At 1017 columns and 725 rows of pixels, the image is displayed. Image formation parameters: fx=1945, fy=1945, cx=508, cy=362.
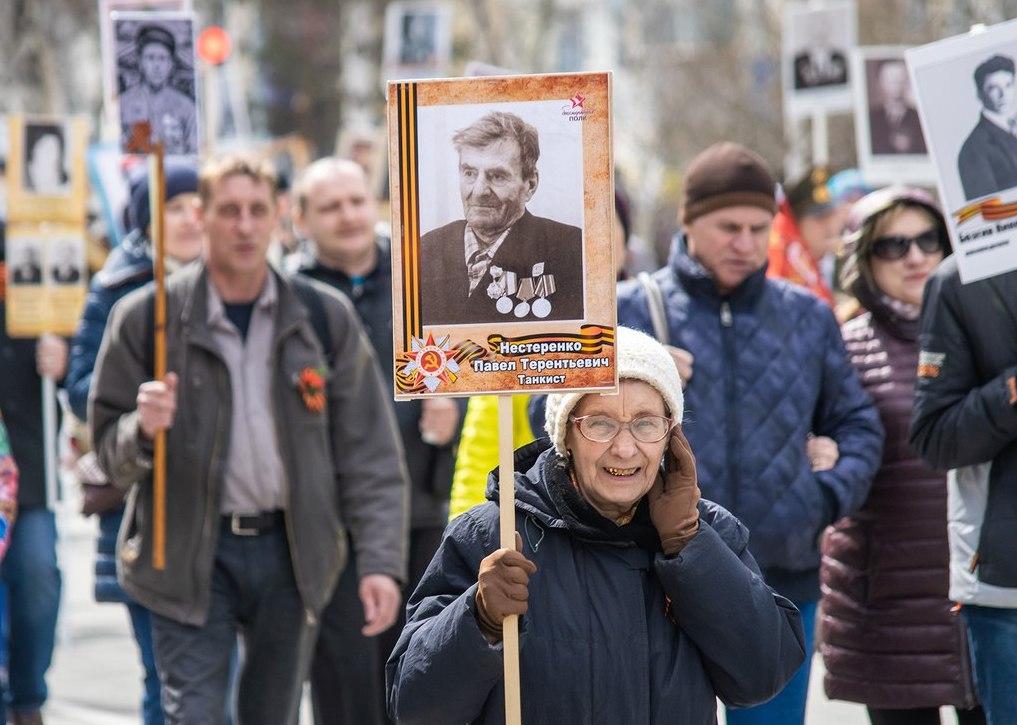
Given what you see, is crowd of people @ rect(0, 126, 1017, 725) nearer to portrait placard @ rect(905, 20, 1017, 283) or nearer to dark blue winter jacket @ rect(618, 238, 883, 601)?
dark blue winter jacket @ rect(618, 238, 883, 601)

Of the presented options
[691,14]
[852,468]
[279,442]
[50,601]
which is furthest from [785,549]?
[691,14]

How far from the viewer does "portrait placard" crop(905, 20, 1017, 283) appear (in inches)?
196

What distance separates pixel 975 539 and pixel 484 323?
1.80 metres

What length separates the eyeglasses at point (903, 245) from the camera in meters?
6.12

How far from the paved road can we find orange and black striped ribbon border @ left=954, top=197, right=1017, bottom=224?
143 inches

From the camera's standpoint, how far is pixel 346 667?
21.2ft

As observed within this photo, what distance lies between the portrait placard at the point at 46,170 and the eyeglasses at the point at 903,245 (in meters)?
5.07

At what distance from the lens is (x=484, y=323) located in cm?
385

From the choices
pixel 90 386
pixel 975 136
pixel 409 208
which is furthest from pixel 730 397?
pixel 90 386

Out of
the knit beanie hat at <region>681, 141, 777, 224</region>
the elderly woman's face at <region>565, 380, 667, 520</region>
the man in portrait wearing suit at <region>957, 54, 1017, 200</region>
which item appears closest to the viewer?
the elderly woman's face at <region>565, 380, 667, 520</region>

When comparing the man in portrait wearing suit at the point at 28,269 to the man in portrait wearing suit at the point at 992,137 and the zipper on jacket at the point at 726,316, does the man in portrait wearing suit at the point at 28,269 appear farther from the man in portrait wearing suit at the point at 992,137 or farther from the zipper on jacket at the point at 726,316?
the man in portrait wearing suit at the point at 992,137

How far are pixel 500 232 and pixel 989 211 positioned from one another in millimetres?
1690

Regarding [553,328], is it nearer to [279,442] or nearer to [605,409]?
[605,409]

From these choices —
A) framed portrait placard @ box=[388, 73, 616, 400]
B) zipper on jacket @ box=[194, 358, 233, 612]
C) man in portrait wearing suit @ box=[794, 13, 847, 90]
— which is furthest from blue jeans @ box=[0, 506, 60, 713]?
man in portrait wearing suit @ box=[794, 13, 847, 90]
